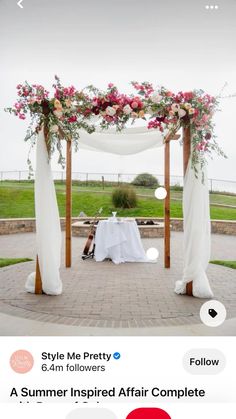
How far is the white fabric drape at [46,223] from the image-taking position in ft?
13.1

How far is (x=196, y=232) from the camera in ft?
13.4

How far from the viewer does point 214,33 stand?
2.09 m

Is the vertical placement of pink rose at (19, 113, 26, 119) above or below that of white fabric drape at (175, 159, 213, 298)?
above

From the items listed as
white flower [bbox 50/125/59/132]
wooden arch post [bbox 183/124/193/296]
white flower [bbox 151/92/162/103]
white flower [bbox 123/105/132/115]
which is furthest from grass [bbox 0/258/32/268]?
white flower [bbox 151/92/162/103]

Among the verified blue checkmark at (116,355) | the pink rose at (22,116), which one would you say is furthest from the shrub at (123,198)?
the verified blue checkmark at (116,355)

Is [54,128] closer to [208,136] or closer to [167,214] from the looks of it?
[208,136]

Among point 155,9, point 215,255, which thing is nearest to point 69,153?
point 215,255

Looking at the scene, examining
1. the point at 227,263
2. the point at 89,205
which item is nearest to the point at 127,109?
Answer: the point at 227,263

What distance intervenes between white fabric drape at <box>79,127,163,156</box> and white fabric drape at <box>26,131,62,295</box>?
1743mm

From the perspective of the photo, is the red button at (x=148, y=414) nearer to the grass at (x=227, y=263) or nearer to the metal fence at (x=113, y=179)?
the grass at (x=227, y=263)

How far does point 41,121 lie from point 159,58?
2.07 metres

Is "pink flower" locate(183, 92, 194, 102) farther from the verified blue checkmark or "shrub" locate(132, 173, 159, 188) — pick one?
"shrub" locate(132, 173, 159, 188)

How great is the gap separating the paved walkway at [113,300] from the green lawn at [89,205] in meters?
7.22

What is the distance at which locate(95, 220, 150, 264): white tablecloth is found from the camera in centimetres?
661
